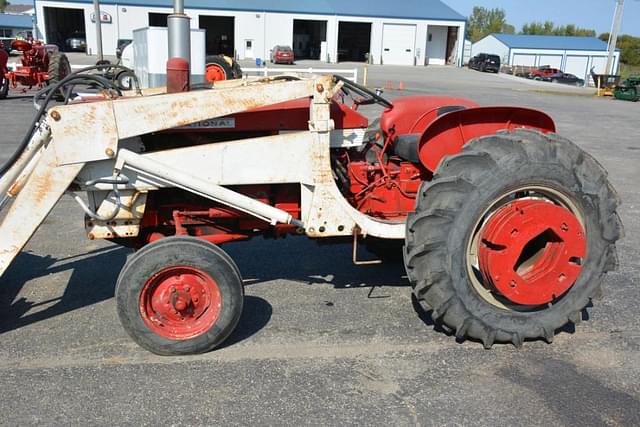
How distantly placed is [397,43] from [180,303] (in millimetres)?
48449

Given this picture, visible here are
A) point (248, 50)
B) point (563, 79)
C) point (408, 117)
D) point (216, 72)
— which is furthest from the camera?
point (248, 50)

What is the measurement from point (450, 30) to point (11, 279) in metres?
52.3

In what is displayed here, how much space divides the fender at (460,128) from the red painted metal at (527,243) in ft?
1.91

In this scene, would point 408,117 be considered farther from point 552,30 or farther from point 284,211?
→ point 552,30

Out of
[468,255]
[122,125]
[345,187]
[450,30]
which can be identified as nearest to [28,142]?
[122,125]

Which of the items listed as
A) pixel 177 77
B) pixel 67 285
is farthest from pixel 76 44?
pixel 177 77

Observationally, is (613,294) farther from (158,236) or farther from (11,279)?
(11,279)

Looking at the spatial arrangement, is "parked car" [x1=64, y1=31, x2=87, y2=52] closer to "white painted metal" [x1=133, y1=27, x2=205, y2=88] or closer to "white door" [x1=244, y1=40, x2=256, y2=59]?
"white door" [x1=244, y1=40, x2=256, y2=59]

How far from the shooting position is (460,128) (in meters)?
A: 3.89

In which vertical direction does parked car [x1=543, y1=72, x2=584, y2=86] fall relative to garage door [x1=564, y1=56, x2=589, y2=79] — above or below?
below

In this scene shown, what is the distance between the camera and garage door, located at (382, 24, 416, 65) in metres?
48.7

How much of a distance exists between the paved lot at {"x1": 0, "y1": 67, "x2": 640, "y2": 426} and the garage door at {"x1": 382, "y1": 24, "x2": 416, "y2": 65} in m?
46.3

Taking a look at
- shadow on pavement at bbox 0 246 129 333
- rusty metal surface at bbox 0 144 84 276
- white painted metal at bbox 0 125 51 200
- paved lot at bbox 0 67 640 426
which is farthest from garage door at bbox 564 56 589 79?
rusty metal surface at bbox 0 144 84 276

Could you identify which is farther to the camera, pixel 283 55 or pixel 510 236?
pixel 283 55
